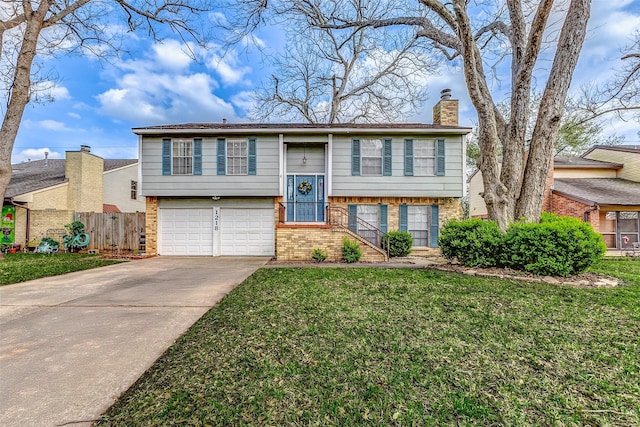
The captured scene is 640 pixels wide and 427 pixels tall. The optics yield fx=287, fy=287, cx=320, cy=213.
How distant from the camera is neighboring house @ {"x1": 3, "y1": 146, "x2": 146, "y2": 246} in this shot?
483 inches

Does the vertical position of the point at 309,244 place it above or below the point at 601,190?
below

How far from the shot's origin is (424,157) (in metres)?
10.9

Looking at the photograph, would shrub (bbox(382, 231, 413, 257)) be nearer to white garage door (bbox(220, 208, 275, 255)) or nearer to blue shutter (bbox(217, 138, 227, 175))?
white garage door (bbox(220, 208, 275, 255))

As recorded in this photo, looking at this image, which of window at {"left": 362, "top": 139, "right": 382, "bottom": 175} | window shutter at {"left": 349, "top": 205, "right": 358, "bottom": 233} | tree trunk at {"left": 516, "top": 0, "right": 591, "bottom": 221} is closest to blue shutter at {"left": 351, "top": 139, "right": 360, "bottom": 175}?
window at {"left": 362, "top": 139, "right": 382, "bottom": 175}

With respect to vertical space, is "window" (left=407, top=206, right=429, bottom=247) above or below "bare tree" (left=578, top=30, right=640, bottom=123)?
below

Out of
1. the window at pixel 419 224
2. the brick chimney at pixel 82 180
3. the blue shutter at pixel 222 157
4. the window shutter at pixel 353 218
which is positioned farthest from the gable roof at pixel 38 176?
the window at pixel 419 224

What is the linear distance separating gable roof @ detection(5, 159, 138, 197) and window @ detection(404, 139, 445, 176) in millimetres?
16007

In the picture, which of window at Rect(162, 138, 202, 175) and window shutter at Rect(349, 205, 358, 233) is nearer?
window at Rect(162, 138, 202, 175)

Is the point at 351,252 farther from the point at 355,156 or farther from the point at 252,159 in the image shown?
the point at 252,159

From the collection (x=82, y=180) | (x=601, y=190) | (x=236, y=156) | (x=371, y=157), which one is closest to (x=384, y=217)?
(x=371, y=157)

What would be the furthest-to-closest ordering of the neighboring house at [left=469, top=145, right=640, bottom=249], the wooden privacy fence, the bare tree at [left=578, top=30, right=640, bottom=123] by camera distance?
1. the neighboring house at [left=469, top=145, right=640, bottom=249]
2. the wooden privacy fence
3. the bare tree at [left=578, top=30, right=640, bottom=123]

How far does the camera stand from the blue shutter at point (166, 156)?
10734 millimetres

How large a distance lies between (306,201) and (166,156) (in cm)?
552

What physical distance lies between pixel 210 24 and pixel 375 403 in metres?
11.6
